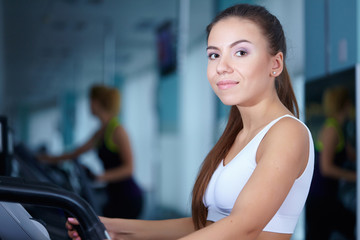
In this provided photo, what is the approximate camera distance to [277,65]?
1151 mm

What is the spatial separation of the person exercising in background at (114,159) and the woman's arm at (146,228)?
6.35 feet

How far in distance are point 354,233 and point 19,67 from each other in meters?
10.8

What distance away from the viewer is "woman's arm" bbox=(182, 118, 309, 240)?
34.5 inches

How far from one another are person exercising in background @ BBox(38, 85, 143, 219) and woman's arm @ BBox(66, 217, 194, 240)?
1936 millimetres

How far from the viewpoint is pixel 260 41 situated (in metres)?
1.10

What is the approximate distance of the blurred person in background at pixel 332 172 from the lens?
7.38ft

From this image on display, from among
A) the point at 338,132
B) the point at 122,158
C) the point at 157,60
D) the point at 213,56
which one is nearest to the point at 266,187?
the point at 213,56

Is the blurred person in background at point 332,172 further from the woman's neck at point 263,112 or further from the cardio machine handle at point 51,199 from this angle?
the cardio machine handle at point 51,199

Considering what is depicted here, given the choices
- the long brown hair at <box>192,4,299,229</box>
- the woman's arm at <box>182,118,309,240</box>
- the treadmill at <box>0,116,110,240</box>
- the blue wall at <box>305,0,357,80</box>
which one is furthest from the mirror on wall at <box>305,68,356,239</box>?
the treadmill at <box>0,116,110,240</box>

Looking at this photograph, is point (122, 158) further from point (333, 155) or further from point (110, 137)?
point (333, 155)

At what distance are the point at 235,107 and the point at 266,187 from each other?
44cm

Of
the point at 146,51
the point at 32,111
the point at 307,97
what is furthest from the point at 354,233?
the point at 32,111

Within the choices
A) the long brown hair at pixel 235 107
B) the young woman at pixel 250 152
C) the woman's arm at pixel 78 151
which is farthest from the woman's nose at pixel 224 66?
the woman's arm at pixel 78 151

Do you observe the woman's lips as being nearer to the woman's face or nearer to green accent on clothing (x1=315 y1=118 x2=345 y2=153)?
the woman's face
